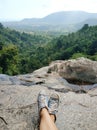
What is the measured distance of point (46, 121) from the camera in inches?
198

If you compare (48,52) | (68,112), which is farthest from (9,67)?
(48,52)

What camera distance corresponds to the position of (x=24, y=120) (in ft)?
18.9

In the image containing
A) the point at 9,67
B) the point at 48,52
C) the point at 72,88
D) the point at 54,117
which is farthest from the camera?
the point at 48,52

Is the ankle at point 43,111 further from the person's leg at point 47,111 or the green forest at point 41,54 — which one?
the green forest at point 41,54

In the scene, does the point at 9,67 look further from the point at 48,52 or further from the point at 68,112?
the point at 48,52

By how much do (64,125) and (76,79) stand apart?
597 centimetres

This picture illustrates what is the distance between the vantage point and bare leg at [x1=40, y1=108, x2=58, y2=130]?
4796 mm

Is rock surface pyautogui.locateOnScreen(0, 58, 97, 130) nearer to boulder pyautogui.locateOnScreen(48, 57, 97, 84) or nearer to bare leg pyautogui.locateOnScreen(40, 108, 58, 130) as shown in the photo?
bare leg pyautogui.locateOnScreen(40, 108, 58, 130)

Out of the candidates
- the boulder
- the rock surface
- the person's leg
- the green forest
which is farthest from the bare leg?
the green forest

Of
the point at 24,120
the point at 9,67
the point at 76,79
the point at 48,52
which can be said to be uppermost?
the point at 24,120

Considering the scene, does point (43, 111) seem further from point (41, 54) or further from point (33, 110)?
point (41, 54)

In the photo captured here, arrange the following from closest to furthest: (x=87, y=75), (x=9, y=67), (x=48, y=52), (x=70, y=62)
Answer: (x=87, y=75) → (x=70, y=62) → (x=9, y=67) → (x=48, y=52)

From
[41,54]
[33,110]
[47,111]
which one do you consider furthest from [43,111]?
[41,54]

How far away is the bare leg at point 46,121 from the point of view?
189 inches
